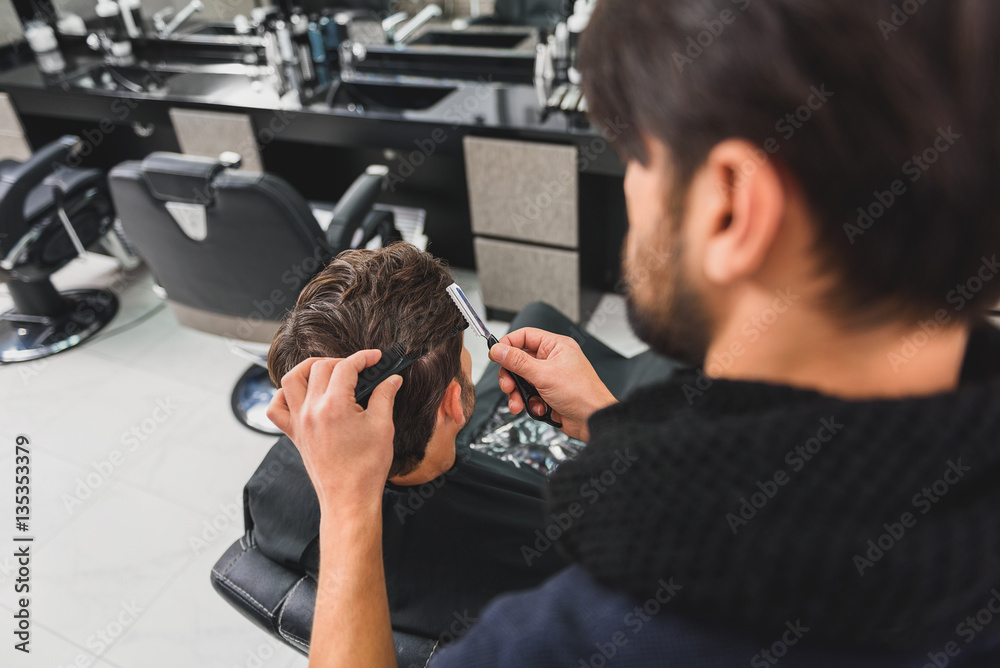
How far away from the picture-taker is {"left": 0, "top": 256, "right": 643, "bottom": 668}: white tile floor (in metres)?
1.66

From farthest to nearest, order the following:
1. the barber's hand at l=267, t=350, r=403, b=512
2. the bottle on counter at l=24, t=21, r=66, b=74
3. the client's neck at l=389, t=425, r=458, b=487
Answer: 1. the bottle on counter at l=24, t=21, r=66, b=74
2. the client's neck at l=389, t=425, r=458, b=487
3. the barber's hand at l=267, t=350, r=403, b=512

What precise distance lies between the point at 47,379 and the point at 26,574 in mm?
973

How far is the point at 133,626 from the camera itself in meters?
1.69

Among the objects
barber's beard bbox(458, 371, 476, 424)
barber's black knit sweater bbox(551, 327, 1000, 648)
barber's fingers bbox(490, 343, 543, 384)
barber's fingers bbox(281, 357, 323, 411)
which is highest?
barber's black knit sweater bbox(551, 327, 1000, 648)

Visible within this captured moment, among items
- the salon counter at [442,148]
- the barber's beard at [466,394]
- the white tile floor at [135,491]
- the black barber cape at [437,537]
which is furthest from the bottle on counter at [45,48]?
the barber's beard at [466,394]

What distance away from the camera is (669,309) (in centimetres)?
49

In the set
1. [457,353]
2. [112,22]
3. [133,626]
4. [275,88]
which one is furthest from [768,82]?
[112,22]

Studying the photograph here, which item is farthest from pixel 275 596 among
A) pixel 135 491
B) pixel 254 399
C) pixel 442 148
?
pixel 442 148

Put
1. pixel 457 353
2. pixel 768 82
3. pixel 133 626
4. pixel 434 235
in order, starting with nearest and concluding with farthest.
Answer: pixel 768 82 < pixel 457 353 < pixel 133 626 < pixel 434 235

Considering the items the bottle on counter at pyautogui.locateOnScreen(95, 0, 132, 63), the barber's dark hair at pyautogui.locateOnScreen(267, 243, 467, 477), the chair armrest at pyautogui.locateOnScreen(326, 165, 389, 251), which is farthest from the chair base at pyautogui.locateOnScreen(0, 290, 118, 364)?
the barber's dark hair at pyautogui.locateOnScreen(267, 243, 467, 477)

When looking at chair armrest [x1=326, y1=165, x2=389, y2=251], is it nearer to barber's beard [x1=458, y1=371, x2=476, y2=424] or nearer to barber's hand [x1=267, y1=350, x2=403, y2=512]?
barber's beard [x1=458, y1=371, x2=476, y2=424]

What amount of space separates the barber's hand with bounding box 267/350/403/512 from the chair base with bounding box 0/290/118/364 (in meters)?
2.46

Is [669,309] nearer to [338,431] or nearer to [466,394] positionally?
[338,431]

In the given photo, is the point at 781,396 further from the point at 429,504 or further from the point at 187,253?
the point at 187,253
